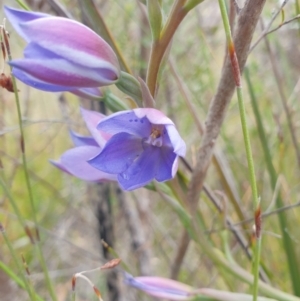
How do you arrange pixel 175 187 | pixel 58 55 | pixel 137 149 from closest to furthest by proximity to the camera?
pixel 58 55
pixel 137 149
pixel 175 187

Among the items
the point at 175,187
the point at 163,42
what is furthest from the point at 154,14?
the point at 175,187

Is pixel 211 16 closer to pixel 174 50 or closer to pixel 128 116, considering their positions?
pixel 174 50

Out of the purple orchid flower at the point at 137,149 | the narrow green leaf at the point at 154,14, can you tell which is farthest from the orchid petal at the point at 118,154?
the narrow green leaf at the point at 154,14

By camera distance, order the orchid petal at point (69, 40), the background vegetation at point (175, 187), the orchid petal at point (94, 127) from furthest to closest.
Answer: the background vegetation at point (175, 187), the orchid petal at point (94, 127), the orchid petal at point (69, 40)

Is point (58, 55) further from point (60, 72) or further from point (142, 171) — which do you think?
point (142, 171)

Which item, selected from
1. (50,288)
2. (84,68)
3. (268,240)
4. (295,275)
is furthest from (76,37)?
(268,240)

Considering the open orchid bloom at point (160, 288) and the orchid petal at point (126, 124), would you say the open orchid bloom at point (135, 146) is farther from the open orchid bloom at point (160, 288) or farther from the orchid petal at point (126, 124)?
the open orchid bloom at point (160, 288)
